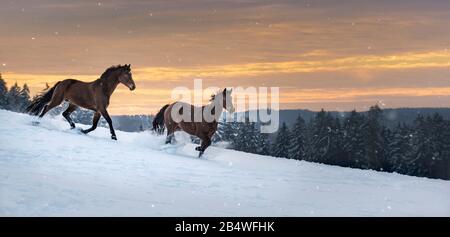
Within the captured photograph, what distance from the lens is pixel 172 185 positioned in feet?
32.0

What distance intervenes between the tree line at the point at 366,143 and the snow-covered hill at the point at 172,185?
35938 mm

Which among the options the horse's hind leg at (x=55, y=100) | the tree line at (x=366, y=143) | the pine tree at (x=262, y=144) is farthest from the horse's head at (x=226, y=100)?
the pine tree at (x=262, y=144)

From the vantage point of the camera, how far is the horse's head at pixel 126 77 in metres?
16.3

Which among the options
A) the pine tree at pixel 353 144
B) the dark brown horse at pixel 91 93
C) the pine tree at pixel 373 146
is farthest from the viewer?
the pine tree at pixel 353 144

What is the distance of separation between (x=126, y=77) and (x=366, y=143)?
123 ft

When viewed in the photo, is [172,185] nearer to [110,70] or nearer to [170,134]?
[170,134]

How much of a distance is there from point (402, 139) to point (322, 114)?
27.1 ft

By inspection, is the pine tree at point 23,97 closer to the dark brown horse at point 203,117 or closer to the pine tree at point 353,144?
the pine tree at point 353,144

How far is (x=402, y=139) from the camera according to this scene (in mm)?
51969

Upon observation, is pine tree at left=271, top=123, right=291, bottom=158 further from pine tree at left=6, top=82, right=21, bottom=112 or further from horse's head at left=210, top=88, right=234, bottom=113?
horse's head at left=210, top=88, right=234, bottom=113

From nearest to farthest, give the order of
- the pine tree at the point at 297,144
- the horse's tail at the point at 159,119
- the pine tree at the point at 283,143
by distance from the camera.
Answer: the horse's tail at the point at 159,119 → the pine tree at the point at 297,144 → the pine tree at the point at 283,143

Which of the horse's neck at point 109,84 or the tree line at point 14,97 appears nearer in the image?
the horse's neck at point 109,84
